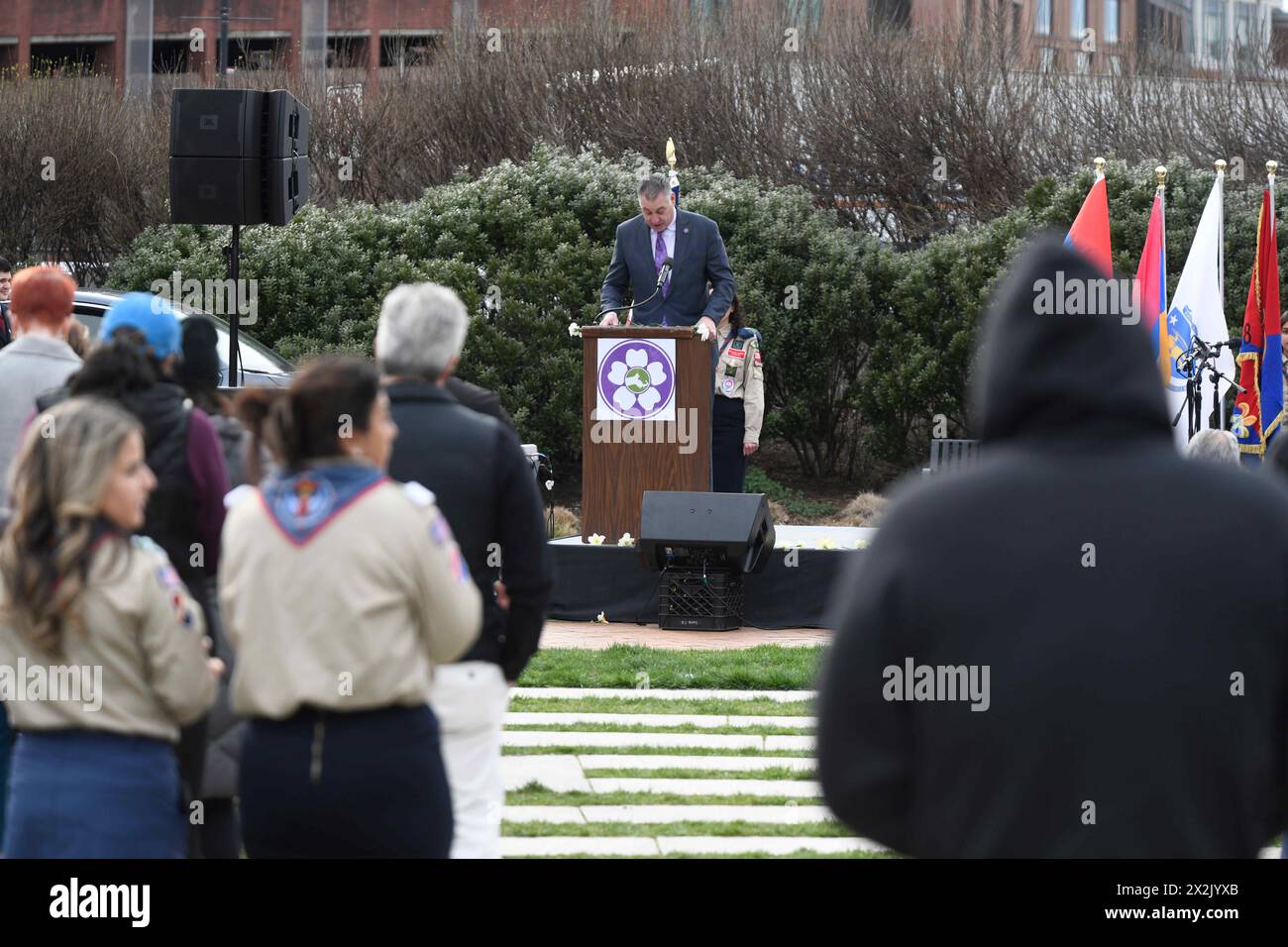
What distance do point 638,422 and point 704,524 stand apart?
0.92 metres

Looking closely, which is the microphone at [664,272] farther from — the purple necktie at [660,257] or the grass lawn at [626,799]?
the grass lawn at [626,799]

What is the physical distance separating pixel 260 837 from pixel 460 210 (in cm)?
1534

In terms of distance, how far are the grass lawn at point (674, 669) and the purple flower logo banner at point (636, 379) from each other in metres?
1.71

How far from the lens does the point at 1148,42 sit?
24547 mm

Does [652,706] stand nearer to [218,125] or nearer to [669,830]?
[669,830]

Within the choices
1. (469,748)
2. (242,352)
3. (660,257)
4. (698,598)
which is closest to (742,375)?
(660,257)

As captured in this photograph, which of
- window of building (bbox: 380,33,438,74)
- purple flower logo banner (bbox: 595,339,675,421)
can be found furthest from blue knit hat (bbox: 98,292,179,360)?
window of building (bbox: 380,33,438,74)

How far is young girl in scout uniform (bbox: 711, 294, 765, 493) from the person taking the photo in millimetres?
12164

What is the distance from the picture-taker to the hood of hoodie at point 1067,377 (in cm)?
257

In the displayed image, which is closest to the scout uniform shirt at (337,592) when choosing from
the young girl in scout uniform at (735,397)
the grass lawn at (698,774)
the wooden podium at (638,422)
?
the grass lawn at (698,774)

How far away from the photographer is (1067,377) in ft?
8.42
